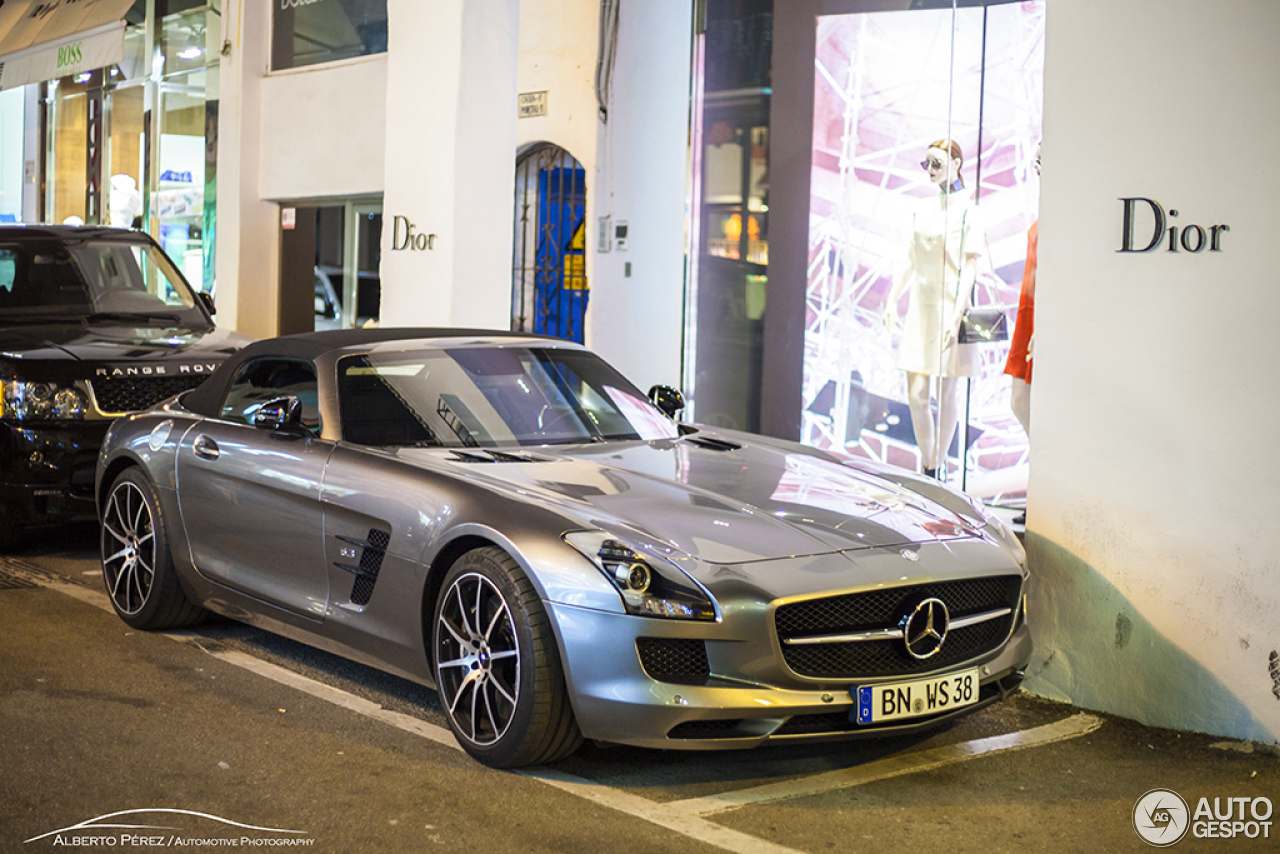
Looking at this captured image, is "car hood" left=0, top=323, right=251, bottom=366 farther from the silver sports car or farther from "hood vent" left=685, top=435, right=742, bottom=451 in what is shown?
"hood vent" left=685, top=435, right=742, bottom=451

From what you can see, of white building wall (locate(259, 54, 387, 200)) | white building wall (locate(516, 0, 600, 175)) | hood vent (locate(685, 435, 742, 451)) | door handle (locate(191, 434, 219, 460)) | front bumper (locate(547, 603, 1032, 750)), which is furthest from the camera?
white building wall (locate(259, 54, 387, 200))

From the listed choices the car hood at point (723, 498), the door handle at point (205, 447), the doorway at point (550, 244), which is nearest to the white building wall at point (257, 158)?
the doorway at point (550, 244)

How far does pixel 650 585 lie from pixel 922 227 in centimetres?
584

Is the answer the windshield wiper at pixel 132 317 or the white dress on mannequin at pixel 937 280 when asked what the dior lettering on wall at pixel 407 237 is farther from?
the white dress on mannequin at pixel 937 280

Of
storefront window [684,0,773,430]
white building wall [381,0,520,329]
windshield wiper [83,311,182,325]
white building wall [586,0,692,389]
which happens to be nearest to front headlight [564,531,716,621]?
windshield wiper [83,311,182,325]

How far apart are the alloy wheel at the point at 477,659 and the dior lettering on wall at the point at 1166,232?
278 cm

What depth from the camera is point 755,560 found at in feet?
13.5

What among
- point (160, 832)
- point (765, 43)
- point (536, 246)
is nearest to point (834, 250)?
point (765, 43)

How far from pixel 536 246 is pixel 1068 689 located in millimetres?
8345

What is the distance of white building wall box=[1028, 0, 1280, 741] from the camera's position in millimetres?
4977

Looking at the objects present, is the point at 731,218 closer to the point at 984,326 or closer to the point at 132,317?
the point at 984,326

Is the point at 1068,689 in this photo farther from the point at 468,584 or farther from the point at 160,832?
the point at 160,832

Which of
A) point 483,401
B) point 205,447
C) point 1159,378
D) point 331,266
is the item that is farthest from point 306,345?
point 331,266

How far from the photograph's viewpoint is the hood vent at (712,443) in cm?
560
